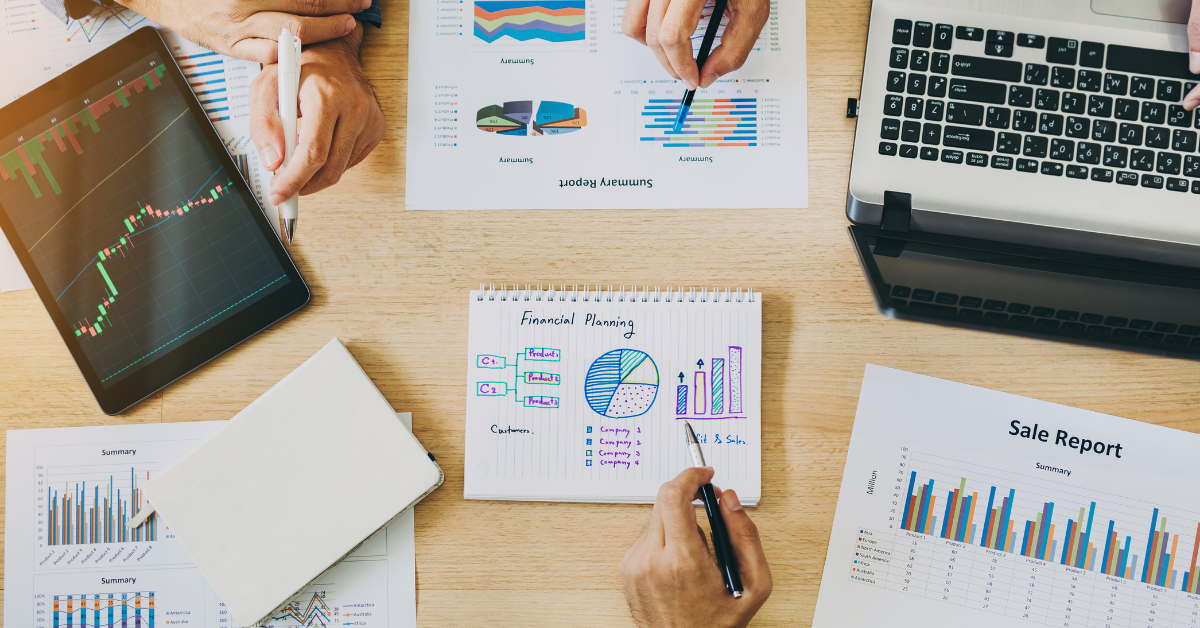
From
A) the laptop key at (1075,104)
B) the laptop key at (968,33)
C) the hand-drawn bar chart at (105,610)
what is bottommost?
the hand-drawn bar chart at (105,610)

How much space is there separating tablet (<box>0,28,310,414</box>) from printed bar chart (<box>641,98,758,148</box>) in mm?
500

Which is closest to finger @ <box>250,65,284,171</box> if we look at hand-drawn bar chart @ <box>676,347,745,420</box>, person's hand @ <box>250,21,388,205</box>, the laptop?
person's hand @ <box>250,21,388,205</box>

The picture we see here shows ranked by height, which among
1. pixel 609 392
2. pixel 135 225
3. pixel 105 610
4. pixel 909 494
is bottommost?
pixel 105 610

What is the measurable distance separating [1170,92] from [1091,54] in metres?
0.10

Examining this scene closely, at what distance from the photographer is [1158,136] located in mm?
768

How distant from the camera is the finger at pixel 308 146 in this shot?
735mm

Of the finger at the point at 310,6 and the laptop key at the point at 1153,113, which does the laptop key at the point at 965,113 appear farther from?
the finger at the point at 310,6

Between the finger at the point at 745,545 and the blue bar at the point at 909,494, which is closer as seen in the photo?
the finger at the point at 745,545

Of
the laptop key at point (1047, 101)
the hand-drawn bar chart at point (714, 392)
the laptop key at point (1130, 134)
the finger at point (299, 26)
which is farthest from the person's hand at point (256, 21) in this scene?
the laptop key at point (1130, 134)

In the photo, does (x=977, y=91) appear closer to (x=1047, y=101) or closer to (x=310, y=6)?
(x=1047, y=101)

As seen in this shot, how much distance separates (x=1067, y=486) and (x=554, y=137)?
773 mm

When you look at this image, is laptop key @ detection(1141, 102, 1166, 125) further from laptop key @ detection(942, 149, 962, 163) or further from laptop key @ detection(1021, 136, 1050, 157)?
laptop key @ detection(942, 149, 962, 163)

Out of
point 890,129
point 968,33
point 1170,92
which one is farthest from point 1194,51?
point 890,129

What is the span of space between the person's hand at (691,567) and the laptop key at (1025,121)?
0.55m
